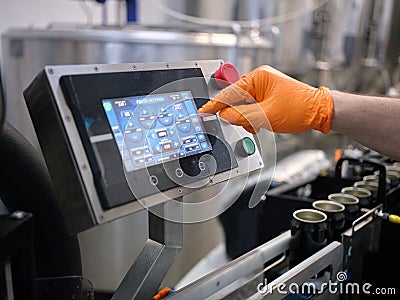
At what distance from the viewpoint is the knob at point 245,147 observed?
677 mm

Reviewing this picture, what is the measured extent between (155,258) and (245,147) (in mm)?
217

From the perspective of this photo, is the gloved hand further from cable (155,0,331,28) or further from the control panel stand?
cable (155,0,331,28)

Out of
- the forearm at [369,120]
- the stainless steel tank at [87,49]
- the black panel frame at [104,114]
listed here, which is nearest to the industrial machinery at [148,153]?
the black panel frame at [104,114]

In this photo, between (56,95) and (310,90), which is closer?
(56,95)

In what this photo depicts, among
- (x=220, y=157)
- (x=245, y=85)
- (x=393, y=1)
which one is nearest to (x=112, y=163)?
(x=220, y=157)

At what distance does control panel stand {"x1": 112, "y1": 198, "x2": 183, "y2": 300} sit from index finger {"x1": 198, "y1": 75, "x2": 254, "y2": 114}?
0.49 ft

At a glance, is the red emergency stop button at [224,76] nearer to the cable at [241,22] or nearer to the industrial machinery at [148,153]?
the industrial machinery at [148,153]

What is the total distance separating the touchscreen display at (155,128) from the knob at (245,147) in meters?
0.06

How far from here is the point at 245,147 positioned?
68 centimetres

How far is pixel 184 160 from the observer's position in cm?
60

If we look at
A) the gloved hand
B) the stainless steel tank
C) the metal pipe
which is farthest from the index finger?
the stainless steel tank

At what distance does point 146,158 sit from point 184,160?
0.07m

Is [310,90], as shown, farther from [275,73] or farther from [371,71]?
[371,71]

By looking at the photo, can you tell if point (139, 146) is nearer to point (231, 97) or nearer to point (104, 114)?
point (104, 114)
